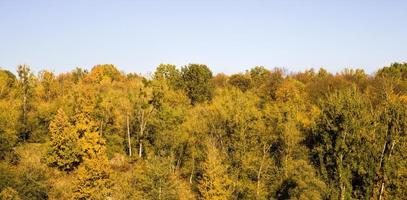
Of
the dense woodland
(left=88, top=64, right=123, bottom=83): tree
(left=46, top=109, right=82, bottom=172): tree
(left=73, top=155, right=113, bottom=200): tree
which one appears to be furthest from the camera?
(left=88, top=64, right=123, bottom=83): tree

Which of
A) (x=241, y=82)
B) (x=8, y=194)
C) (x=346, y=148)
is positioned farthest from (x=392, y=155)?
(x=241, y=82)

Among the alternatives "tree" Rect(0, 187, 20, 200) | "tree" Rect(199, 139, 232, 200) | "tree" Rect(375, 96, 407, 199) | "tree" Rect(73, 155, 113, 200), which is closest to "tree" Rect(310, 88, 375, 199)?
"tree" Rect(375, 96, 407, 199)

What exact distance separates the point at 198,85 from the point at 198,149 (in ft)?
101

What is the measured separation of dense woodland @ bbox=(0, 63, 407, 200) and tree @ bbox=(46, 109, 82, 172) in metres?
0.13

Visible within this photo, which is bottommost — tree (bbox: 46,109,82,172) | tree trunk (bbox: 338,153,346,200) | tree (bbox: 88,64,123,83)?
tree trunk (bbox: 338,153,346,200)

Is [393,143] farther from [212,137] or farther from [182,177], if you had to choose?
[182,177]

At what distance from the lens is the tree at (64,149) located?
49862 millimetres

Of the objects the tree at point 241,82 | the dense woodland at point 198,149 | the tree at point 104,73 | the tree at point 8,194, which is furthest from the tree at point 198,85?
the tree at point 8,194

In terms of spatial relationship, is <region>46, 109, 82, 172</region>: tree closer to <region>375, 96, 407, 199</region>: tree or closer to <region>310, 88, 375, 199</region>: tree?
<region>310, 88, 375, 199</region>: tree

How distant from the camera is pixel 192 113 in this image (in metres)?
62.3

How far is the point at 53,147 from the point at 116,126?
1100cm

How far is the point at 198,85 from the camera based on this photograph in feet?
273

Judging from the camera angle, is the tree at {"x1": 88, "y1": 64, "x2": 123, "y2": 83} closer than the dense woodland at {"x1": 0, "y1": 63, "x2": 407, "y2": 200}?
No

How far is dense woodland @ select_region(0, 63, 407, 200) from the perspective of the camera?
42.0 meters
